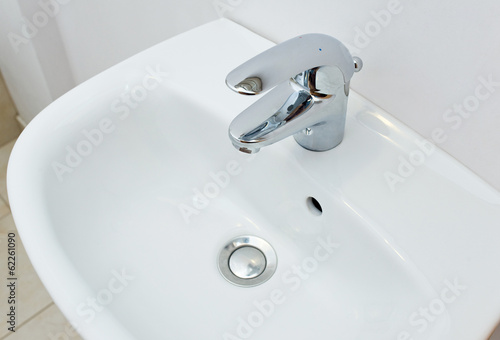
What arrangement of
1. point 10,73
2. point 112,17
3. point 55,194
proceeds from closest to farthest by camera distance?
point 55,194 < point 112,17 < point 10,73

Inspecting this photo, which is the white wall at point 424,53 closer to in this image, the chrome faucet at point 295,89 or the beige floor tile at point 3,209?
the chrome faucet at point 295,89

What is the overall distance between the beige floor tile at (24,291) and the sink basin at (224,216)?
0.85 meters

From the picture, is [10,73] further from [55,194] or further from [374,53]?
[374,53]

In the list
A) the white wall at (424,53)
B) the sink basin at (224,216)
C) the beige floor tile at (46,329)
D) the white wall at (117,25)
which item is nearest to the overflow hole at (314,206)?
the sink basin at (224,216)

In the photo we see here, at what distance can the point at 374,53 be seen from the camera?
57 cm

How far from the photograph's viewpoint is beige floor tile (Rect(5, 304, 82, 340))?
4.11 ft

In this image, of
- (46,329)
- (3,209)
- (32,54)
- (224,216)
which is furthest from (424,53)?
(3,209)

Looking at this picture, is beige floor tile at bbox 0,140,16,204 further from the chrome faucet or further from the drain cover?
the chrome faucet

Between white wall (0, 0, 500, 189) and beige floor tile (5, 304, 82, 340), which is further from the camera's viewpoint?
beige floor tile (5, 304, 82, 340)

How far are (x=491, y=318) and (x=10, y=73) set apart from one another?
145 cm

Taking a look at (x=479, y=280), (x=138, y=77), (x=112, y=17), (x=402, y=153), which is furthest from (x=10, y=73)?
(x=479, y=280)

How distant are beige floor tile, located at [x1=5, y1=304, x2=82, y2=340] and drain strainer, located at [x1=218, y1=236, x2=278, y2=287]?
2.62 feet

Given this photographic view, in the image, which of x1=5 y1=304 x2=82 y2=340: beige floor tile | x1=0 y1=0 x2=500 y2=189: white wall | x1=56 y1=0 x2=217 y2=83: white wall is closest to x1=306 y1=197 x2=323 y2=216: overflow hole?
x1=0 y1=0 x2=500 y2=189: white wall

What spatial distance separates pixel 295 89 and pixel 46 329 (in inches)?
41.8
